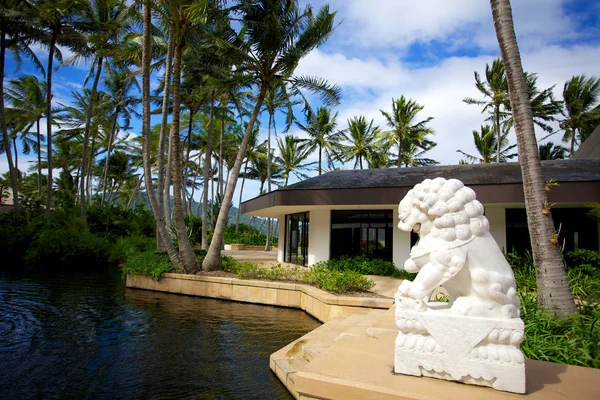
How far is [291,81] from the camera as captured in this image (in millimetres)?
12359

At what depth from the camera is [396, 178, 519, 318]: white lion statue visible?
3.06 meters

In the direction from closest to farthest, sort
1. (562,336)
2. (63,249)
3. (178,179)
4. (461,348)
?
(461,348)
(562,336)
(178,179)
(63,249)

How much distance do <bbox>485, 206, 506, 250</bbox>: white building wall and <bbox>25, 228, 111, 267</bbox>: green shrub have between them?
16.7 metres

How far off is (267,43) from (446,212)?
9614 mm

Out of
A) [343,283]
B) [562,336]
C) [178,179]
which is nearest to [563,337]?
[562,336]

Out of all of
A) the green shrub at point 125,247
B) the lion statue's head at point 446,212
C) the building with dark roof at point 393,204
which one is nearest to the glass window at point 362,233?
the building with dark roof at point 393,204

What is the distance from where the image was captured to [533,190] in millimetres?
5152

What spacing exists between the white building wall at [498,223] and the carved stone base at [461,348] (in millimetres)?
10482

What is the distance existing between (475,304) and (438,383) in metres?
0.71

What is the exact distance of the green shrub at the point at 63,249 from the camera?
16.4m

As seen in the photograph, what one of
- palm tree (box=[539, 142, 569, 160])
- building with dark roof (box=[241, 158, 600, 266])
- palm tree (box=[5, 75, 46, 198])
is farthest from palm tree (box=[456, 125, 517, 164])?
palm tree (box=[5, 75, 46, 198])

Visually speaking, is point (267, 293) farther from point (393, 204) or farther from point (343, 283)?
point (393, 204)

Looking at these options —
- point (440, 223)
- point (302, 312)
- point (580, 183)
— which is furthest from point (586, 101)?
point (440, 223)

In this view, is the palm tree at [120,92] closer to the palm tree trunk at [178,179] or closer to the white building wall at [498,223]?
the palm tree trunk at [178,179]
